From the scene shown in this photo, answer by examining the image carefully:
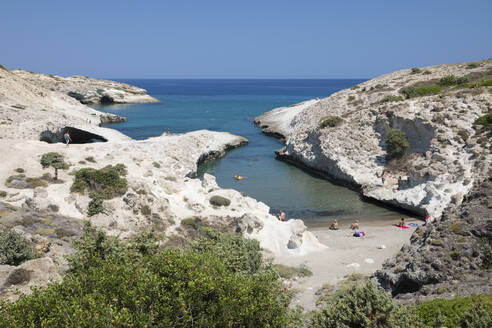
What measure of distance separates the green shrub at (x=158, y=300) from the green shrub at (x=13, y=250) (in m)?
6.12

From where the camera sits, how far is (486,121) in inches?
1425

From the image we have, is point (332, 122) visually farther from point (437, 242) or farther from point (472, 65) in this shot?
point (437, 242)

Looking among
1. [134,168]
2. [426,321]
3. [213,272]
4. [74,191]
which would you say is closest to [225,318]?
[213,272]

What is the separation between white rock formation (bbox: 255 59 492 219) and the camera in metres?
32.9

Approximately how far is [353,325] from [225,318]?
413 cm

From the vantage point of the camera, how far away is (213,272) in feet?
35.9

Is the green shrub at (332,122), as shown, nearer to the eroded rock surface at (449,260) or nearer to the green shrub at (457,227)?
the eroded rock surface at (449,260)

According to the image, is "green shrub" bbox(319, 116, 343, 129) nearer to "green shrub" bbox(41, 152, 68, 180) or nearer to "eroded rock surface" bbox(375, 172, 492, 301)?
"eroded rock surface" bbox(375, 172, 492, 301)

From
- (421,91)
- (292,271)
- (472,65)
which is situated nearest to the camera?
(292,271)

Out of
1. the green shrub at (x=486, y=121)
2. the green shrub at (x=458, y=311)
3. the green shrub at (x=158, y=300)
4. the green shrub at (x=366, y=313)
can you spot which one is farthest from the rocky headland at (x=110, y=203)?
the green shrub at (x=486, y=121)

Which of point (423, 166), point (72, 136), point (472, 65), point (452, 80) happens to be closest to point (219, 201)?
point (423, 166)

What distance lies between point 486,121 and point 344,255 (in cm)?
2404

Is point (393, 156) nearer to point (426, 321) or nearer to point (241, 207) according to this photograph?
point (241, 207)

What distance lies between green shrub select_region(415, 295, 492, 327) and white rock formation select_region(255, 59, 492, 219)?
20.2 meters
